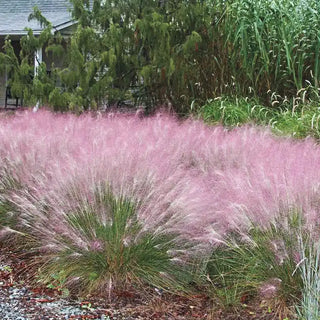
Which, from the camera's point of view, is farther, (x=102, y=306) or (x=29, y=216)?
(x=29, y=216)

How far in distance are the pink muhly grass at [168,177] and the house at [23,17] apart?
9952 millimetres

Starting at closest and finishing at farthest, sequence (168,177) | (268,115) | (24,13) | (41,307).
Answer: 1. (41,307)
2. (168,177)
3. (268,115)
4. (24,13)

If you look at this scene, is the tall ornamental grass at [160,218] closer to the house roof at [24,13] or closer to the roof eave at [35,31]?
the roof eave at [35,31]

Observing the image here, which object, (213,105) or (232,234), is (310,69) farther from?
(232,234)

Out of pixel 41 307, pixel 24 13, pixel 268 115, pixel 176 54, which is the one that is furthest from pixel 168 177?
pixel 24 13

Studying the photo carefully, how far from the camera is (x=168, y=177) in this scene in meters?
3.87

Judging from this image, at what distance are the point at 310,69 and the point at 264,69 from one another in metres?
0.74

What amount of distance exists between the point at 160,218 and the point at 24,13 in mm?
14449

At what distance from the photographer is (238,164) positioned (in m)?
4.48

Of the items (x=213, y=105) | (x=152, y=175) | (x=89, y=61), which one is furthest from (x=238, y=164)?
(x=89, y=61)

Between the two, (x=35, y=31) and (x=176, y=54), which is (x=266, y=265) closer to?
(x=176, y=54)

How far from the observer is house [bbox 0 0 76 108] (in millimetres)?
14766

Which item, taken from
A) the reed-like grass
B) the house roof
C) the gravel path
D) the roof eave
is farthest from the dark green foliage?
the house roof

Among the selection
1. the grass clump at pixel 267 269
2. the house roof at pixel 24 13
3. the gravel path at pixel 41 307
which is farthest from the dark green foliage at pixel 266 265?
the house roof at pixel 24 13
